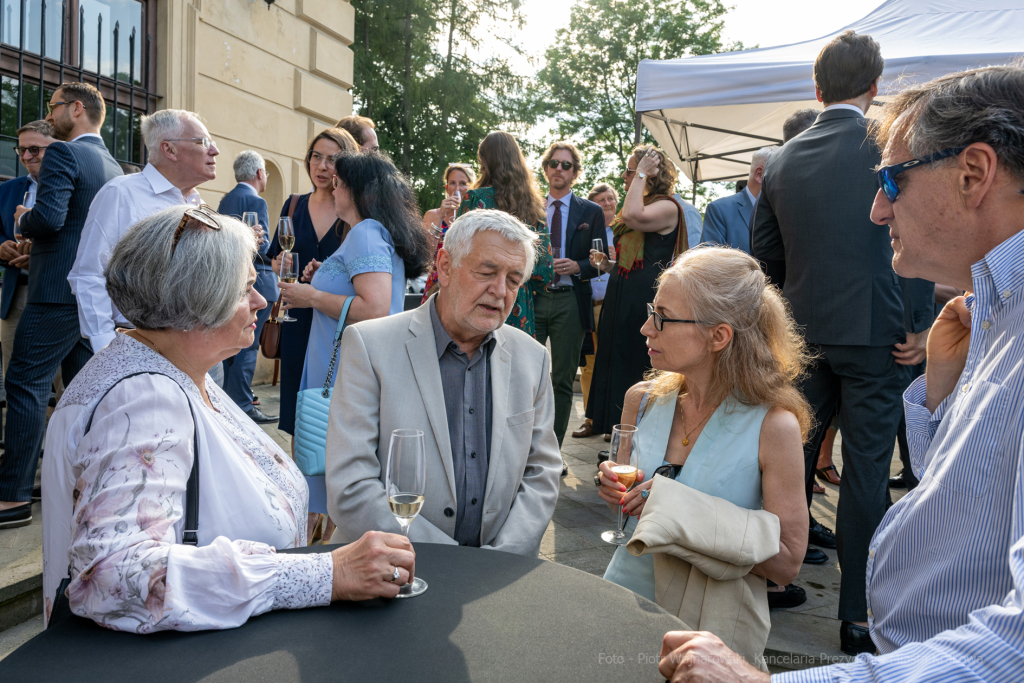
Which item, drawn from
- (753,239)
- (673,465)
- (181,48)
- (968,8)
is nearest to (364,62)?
(181,48)

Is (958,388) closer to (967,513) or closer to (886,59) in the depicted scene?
(967,513)

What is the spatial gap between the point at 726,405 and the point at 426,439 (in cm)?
95

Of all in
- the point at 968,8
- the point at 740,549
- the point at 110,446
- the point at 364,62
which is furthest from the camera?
the point at 364,62

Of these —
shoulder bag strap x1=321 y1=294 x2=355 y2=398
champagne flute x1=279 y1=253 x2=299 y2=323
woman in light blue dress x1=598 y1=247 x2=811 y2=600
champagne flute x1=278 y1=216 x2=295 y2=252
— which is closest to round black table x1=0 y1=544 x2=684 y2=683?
woman in light blue dress x1=598 y1=247 x2=811 y2=600

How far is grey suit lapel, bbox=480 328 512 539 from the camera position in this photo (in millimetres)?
2250

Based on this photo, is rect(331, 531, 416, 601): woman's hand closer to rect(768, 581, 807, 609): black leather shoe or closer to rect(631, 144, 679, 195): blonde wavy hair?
rect(768, 581, 807, 609): black leather shoe

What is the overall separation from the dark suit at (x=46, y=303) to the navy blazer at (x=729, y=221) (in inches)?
145

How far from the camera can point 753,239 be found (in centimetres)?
350

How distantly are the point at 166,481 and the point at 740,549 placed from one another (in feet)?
4.72

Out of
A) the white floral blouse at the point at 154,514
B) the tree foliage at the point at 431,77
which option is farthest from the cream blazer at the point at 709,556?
the tree foliage at the point at 431,77

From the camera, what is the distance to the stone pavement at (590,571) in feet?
9.63

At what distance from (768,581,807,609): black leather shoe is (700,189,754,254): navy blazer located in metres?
2.34

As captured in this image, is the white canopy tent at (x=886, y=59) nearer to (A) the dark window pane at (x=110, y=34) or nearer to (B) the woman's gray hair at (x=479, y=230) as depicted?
(B) the woman's gray hair at (x=479, y=230)

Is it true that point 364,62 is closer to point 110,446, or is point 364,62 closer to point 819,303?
point 819,303
